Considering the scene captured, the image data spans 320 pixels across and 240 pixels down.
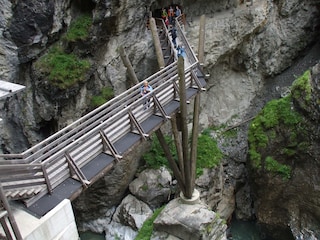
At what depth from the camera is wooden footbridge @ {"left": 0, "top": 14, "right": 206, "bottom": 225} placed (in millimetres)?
6398

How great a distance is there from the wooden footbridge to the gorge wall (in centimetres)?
385

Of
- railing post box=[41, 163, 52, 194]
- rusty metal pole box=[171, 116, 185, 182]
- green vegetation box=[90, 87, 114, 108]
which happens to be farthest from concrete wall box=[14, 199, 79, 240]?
green vegetation box=[90, 87, 114, 108]

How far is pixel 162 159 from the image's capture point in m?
15.1

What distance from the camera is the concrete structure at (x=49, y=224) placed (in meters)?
5.64

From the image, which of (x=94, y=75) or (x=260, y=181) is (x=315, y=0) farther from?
(x=94, y=75)

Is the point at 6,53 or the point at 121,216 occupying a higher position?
the point at 6,53

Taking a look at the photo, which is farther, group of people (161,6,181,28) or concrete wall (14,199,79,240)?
group of people (161,6,181,28)

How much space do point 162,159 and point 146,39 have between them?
5.25 meters

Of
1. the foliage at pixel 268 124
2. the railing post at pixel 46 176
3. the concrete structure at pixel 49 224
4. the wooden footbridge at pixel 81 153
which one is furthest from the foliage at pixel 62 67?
the concrete structure at pixel 49 224

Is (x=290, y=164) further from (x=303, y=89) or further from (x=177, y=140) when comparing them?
(x=177, y=140)

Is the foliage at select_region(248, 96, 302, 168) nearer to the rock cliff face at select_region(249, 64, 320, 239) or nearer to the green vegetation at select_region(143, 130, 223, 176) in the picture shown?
the rock cliff face at select_region(249, 64, 320, 239)

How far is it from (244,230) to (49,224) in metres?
11.1

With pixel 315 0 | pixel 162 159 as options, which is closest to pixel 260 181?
pixel 162 159

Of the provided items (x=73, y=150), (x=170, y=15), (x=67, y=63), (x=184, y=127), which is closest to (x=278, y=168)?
(x=184, y=127)
